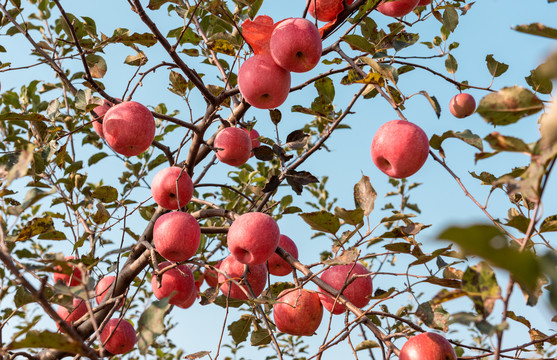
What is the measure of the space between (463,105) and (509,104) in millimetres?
2108

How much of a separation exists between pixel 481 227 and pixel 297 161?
6.57 feet

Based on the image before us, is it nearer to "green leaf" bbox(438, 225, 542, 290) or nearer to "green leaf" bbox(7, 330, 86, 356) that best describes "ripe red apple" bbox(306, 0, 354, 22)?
"green leaf" bbox(7, 330, 86, 356)

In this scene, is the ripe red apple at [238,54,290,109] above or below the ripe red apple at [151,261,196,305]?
above

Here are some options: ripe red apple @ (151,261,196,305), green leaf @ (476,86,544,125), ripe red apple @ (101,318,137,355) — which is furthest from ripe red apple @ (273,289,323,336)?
green leaf @ (476,86,544,125)

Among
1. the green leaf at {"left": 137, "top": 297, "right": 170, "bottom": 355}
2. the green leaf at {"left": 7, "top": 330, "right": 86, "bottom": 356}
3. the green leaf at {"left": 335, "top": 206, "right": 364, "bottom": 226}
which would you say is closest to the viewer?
the green leaf at {"left": 7, "top": 330, "right": 86, "bottom": 356}

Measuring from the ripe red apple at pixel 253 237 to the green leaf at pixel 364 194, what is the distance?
40 centimetres

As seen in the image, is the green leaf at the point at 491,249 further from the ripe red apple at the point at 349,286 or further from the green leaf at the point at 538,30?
the ripe red apple at the point at 349,286

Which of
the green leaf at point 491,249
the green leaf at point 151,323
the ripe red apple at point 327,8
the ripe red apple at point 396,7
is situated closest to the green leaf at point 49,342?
the green leaf at point 151,323

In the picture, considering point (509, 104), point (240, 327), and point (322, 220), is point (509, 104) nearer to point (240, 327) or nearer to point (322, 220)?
point (322, 220)

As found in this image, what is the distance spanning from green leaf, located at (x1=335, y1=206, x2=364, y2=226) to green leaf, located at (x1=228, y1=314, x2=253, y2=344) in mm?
831

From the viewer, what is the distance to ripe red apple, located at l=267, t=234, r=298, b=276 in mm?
2425

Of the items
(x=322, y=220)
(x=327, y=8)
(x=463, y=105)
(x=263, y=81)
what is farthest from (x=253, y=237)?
(x=463, y=105)

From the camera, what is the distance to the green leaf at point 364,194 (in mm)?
1806

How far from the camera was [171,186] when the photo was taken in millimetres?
2121
